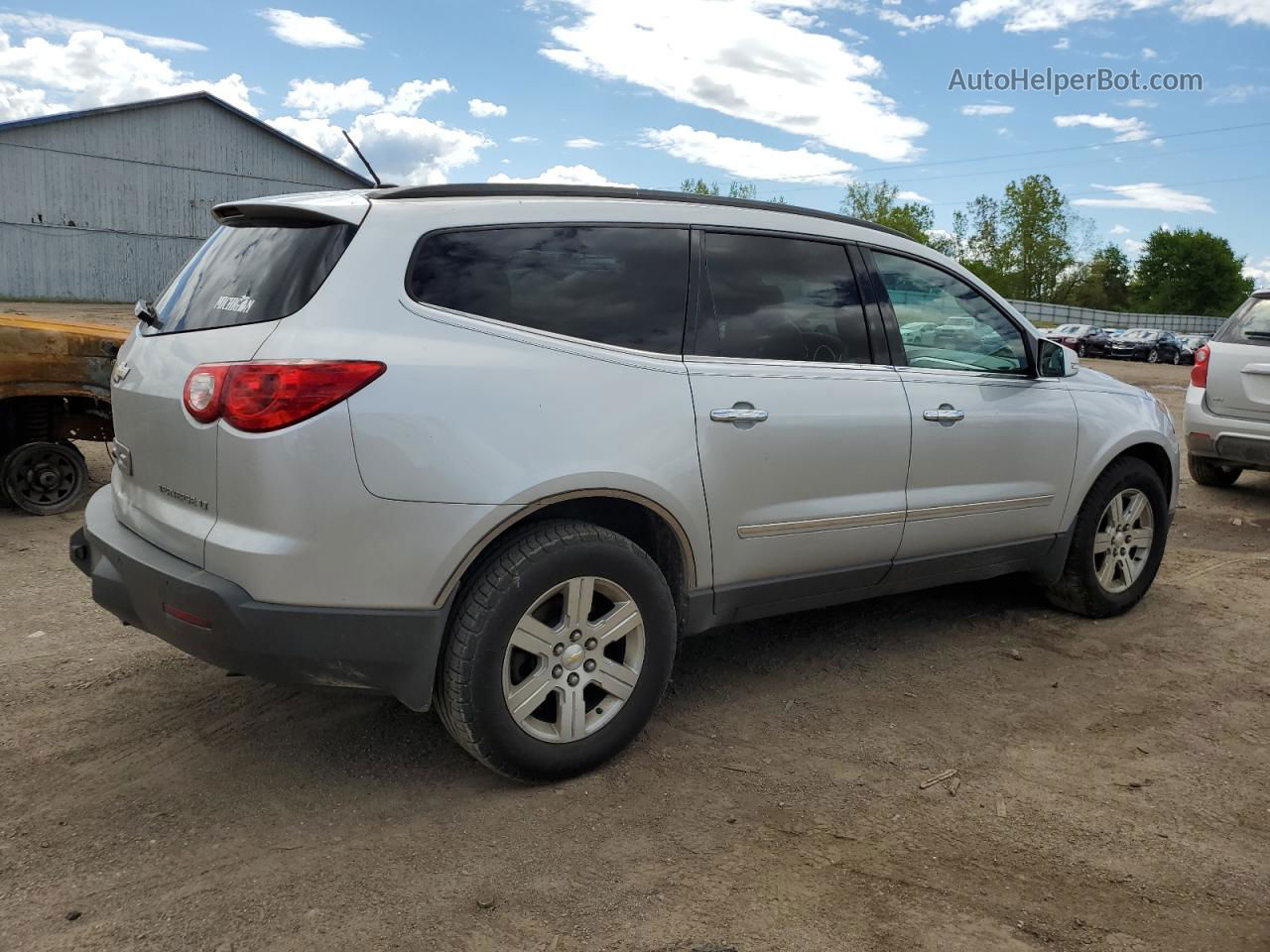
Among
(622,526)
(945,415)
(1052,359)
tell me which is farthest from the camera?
(1052,359)

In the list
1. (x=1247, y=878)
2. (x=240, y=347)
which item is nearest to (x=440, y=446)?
(x=240, y=347)

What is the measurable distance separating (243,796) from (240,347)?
1.37m

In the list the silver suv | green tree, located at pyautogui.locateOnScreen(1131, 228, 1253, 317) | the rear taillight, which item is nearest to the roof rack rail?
the silver suv

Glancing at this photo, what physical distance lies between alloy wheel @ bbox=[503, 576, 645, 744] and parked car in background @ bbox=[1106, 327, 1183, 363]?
139ft

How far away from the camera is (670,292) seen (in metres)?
3.67

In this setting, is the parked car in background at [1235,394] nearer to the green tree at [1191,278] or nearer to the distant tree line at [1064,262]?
the distant tree line at [1064,262]

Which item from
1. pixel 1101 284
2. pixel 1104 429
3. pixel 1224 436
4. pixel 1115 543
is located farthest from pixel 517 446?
pixel 1101 284

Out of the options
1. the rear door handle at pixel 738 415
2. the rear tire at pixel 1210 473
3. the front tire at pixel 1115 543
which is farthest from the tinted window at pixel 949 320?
the rear tire at pixel 1210 473

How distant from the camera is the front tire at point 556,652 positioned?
312 centimetres

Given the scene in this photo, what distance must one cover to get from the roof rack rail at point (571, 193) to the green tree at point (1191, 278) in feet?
358

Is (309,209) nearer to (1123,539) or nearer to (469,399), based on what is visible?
(469,399)

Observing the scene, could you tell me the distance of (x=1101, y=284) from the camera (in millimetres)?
100188

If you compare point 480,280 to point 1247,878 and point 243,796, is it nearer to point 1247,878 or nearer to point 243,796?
point 243,796

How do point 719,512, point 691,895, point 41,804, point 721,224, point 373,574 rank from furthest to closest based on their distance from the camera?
point 721,224
point 719,512
point 41,804
point 373,574
point 691,895
